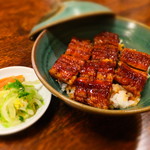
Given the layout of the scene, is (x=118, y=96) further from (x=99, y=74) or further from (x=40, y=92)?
(x=40, y=92)

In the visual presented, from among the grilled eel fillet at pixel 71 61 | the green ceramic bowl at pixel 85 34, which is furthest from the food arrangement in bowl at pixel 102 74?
the green ceramic bowl at pixel 85 34

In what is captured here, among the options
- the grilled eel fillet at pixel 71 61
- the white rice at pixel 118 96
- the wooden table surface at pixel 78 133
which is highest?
the grilled eel fillet at pixel 71 61

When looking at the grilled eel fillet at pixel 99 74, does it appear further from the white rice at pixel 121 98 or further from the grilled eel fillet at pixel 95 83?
the white rice at pixel 121 98

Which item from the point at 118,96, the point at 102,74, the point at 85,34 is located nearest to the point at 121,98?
the point at 118,96

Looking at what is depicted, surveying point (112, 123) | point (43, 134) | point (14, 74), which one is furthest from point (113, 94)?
point (14, 74)

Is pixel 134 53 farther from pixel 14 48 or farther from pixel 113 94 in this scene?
pixel 14 48

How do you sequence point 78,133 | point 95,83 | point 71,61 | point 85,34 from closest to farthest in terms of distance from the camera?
1. point 78,133
2. point 95,83
3. point 71,61
4. point 85,34

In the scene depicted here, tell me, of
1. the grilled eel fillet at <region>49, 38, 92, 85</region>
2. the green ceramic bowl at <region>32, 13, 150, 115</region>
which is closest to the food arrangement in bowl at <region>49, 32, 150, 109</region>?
the grilled eel fillet at <region>49, 38, 92, 85</region>
